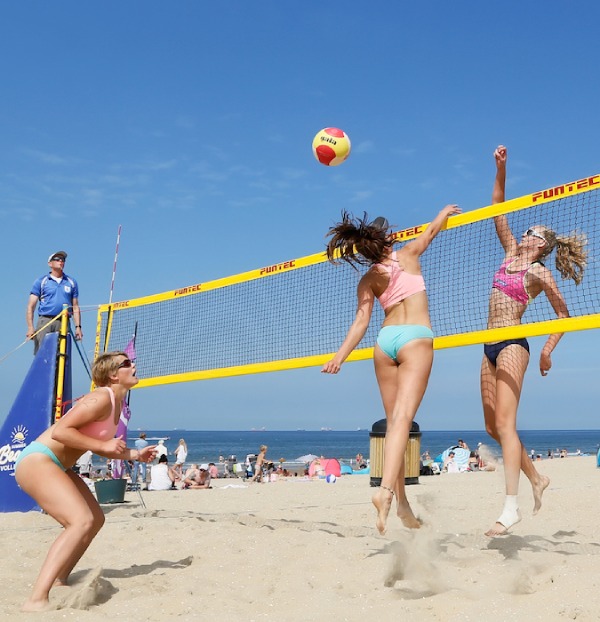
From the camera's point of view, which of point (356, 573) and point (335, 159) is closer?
point (356, 573)

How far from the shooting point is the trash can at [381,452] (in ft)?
36.2

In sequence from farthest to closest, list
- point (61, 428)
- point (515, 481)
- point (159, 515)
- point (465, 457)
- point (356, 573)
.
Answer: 1. point (465, 457)
2. point (159, 515)
3. point (515, 481)
4. point (356, 573)
5. point (61, 428)

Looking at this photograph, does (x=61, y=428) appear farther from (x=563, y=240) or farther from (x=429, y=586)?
(x=563, y=240)

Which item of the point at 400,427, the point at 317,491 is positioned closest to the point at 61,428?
the point at 400,427

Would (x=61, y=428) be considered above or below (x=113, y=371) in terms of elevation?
below

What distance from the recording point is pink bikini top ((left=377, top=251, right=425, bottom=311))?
4074 millimetres

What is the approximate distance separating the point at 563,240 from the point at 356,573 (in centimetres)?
268

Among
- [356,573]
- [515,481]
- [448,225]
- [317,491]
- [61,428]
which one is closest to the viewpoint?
[61,428]

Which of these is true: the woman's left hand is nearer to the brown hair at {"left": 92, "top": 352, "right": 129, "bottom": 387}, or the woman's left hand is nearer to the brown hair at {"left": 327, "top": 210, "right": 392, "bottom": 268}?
the brown hair at {"left": 327, "top": 210, "right": 392, "bottom": 268}

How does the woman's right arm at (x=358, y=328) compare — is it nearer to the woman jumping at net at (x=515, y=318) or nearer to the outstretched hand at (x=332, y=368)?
the outstretched hand at (x=332, y=368)

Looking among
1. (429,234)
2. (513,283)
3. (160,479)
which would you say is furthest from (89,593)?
(160,479)

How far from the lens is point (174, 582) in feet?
13.4

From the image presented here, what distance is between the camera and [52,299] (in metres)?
8.02

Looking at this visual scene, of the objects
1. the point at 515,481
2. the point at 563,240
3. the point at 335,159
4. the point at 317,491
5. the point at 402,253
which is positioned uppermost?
the point at 335,159
